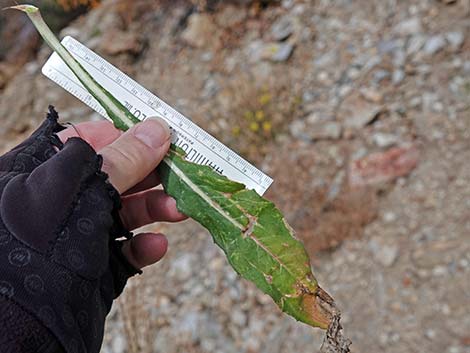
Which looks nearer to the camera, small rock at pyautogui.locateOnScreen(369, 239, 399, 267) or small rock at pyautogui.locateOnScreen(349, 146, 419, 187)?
small rock at pyautogui.locateOnScreen(369, 239, 399, 267)

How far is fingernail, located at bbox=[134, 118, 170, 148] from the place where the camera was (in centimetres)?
152

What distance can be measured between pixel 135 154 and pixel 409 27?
3091 millimetres

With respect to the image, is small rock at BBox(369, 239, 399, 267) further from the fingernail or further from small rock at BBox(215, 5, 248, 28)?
small rock at BBox(215, 5, 248, 28)

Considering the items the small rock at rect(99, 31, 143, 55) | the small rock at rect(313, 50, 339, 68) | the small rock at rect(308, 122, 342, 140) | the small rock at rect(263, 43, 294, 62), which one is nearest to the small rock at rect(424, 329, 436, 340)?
the small rock at rect(308, 122, 342, 140)

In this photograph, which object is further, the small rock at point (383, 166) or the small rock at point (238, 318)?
the small rock at point (383, 166)

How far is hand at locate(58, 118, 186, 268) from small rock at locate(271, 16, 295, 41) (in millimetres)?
2946

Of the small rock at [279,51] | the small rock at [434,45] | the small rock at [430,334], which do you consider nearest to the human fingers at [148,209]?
the small rock at [430,334]

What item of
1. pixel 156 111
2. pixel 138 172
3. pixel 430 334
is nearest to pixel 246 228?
pixel 138 172

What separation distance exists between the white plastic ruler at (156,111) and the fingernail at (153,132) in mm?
67

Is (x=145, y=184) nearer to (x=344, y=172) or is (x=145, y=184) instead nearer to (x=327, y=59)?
(x=344, y=172)

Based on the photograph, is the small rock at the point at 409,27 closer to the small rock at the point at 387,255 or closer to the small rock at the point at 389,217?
the small rock at the point at 389,217

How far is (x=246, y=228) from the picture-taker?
1.38 meters

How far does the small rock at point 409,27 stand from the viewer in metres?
4.06

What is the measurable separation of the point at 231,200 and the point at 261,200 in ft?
0.24
